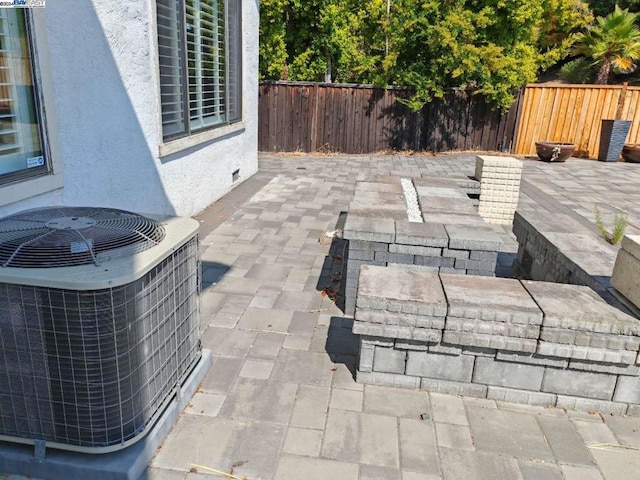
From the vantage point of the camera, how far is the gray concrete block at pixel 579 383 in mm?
2900

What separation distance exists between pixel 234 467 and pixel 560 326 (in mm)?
1925

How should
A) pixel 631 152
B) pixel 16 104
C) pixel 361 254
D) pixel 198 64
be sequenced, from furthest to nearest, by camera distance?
pixel 631 152 → pixel 198 64 → pixel 361 254 → pixel 16 104

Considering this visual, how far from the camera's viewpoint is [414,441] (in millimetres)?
2631

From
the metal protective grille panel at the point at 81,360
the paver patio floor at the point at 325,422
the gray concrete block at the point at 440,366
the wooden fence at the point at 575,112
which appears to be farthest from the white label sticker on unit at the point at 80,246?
the wooden fence at the point at 575,112

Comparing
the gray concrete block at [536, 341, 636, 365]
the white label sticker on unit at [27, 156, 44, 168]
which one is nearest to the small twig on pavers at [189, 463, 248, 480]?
the gray concrete block at [536, 341, 636, 365]

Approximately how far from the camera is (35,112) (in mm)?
3600

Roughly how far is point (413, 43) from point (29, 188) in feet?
36.8

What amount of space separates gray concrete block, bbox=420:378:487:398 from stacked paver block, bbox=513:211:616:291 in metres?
1.08

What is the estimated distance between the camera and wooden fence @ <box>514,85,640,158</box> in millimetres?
13172

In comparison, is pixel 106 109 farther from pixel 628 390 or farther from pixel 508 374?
pixel 628 390

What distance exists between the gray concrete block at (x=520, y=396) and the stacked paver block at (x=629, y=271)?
0.76m

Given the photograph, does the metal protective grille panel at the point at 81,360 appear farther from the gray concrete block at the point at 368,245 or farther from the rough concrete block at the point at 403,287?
the gray concrete block at the point at 368,245

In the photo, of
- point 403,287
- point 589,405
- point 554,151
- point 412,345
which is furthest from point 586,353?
point 554,151

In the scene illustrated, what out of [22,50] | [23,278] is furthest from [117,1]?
[23,278]
